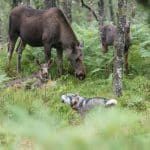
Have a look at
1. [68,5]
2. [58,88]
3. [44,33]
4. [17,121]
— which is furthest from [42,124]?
[68,5]

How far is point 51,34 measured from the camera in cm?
1448

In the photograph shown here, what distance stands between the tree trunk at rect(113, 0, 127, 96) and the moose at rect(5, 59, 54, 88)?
248 centimetres

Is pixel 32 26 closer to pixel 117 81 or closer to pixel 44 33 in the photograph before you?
pixel 44 33

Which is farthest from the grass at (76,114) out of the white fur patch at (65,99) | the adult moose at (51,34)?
the adult moose at (51,34)

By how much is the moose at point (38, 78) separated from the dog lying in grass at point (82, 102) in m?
1.92

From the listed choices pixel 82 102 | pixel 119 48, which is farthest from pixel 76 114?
pixel 119 48

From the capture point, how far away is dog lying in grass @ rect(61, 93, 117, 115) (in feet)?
33.6

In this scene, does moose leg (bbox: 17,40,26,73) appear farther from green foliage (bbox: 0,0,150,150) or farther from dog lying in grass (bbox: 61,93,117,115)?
dog lying in grass (bbox: 61,93,117,115)

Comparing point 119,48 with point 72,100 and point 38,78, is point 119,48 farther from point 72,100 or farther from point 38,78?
point 38,78

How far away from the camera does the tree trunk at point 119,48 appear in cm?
1108

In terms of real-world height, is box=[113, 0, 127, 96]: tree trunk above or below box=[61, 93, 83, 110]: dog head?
above

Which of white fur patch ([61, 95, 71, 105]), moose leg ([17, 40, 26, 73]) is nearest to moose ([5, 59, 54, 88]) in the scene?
moose leg ([17, 40, 26, 73])

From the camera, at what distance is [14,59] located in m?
16.6

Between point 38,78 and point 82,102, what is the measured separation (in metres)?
3.16
